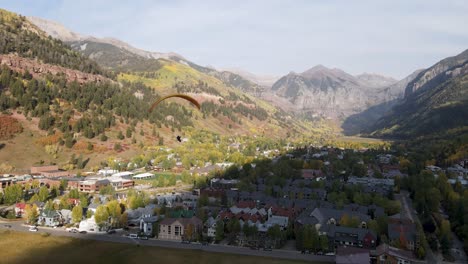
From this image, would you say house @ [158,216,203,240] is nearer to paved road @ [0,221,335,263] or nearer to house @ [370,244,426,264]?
paved road @ [0,221,335,263]

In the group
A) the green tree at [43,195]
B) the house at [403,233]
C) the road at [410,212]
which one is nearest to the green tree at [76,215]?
the green tree at [43,195]

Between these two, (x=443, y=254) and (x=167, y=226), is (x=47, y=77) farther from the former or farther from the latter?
(x=443, y=254)

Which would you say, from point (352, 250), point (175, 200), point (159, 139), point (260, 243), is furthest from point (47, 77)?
point (352, 250)

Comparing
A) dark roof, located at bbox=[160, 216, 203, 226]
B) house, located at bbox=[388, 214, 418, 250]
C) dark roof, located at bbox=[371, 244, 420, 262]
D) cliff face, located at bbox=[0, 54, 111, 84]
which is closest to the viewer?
dark roof, located at bbox=[371, 244, 420, 262]

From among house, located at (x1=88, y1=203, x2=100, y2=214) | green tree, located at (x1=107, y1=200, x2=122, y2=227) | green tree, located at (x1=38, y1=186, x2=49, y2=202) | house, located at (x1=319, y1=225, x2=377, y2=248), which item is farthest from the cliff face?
house, located at (x1=319, y1=225, x2=377, y2=248)

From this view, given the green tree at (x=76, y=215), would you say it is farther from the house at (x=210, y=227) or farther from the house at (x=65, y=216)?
the house at (x=210, y=227)

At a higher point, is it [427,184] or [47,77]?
[47,77]

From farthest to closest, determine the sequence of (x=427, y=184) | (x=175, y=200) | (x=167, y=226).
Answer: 1. (x=427, y=184)
2. (x=175, y=200)
3. (x=167, y=226)
